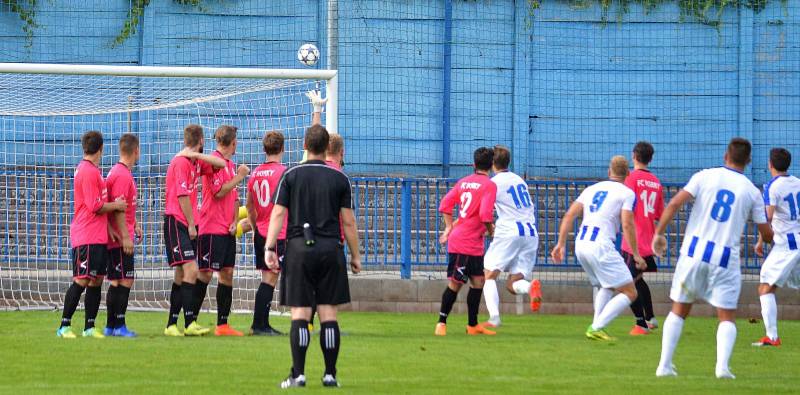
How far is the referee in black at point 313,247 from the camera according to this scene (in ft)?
28.7

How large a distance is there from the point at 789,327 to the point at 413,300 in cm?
469

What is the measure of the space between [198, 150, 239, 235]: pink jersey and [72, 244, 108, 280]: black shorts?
1025 millimetres

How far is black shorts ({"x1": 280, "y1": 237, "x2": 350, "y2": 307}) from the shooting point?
8758mm

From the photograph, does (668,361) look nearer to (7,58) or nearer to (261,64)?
(261,64)

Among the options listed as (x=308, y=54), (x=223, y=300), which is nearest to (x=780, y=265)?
(x=223, y=300)

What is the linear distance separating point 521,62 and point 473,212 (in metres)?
10.8

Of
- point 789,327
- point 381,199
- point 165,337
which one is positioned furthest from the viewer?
point 381,199

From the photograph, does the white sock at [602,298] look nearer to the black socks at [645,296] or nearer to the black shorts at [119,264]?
the black socks at [645,296]

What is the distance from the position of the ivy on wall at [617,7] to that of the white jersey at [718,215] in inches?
581

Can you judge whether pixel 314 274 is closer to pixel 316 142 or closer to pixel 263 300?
pixel 316 142

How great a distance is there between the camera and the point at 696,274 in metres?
9.45

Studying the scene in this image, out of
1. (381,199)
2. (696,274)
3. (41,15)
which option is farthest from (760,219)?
(41,15)

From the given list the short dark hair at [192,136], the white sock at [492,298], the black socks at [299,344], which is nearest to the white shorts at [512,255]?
the white sock at [492,298]

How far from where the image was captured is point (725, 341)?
941 cm
